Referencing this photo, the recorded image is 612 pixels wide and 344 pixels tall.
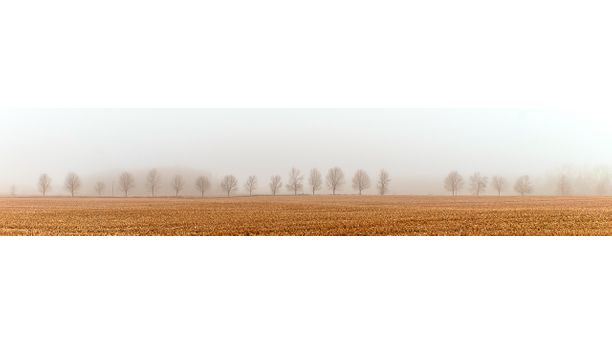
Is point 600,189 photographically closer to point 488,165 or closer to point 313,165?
point 488,165

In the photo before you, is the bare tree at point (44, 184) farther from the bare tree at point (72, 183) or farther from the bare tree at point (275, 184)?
the bare tree at point (275, 184)

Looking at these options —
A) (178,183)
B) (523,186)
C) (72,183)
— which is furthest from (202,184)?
(523,186)

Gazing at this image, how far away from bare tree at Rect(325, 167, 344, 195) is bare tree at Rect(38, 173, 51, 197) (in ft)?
17.8

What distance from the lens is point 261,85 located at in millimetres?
10914

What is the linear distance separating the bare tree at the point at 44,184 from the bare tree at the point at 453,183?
778 centimetres

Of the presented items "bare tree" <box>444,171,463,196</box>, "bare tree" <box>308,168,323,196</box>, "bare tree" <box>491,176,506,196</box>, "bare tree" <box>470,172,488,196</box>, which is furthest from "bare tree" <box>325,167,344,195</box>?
"bare tree" <box>491,176,506,196</box>

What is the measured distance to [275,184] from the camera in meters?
11.4

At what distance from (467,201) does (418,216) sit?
0.99 meters

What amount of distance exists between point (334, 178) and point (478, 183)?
2853mm

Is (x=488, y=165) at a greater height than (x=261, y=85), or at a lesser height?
lesser

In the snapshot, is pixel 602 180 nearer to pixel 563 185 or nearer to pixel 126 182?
pixel 563 185

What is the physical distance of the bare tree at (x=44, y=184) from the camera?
11195mm

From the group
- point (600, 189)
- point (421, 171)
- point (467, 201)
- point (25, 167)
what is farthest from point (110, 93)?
point (600, 189)
